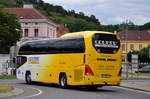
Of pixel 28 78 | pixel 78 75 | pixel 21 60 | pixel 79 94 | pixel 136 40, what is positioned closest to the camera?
pixel 79 94

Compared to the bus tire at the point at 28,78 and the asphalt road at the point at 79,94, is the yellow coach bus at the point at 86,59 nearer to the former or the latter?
the asphalt road at the point at 79,94

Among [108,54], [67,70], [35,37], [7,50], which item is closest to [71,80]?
[67,70]

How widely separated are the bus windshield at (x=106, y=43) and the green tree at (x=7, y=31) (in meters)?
53.5

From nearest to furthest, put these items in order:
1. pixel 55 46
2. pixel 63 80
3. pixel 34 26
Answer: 1. pixel 63 80
2. pixel 55 46
3. pixel 34 26

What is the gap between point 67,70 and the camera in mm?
28250

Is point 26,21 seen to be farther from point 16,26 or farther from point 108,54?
point 108,54

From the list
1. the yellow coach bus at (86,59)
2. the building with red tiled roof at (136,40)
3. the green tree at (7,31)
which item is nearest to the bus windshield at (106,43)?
the yellow coach bus at (86,59)

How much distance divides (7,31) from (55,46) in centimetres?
4979

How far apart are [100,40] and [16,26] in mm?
57492

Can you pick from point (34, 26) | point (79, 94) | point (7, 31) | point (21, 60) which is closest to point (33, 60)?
point (21, 60)

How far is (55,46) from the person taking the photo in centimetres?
3000

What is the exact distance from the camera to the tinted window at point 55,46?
88.6ft

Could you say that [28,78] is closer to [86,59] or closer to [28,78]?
[28,78]

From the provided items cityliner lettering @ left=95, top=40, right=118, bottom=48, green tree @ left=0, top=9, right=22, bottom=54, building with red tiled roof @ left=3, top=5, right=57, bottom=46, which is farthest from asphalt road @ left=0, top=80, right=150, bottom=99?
building with red tiled roof @ left=3, top=5, right=57, bottom=46
